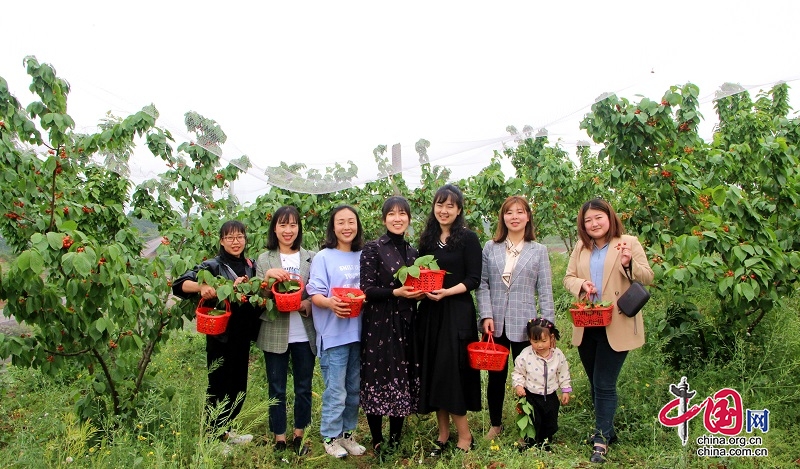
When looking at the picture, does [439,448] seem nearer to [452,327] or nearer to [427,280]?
[452,327]

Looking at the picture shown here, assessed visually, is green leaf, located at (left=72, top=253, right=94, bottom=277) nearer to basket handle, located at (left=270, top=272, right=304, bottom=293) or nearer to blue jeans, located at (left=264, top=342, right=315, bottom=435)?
basket handle, located at (left=270, top=272, right=304, bottom=293)

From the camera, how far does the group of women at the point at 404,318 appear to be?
3.00 m

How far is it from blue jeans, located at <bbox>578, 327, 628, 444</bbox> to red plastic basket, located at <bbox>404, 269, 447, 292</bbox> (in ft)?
3.08

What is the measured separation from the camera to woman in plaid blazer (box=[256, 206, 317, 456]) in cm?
312

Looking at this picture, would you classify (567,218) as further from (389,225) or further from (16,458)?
(16,458)

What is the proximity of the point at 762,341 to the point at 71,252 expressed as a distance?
4.43m

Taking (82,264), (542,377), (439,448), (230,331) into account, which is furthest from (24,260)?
(542,377)

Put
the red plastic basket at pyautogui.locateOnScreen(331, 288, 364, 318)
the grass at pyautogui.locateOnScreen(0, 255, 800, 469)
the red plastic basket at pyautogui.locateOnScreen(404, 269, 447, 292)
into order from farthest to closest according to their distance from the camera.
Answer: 1. the red plastic basket at pyautogui.locateOnScreen(331, 288, 364, 318)
2. the red plastic basket at pyautogui.locateOnScreen(404, 269, 447, 292)
3. the grass at pyautogui.locateOnScreen(0, 255, 800, 469)

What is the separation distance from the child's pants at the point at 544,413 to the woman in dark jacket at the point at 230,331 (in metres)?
1.64

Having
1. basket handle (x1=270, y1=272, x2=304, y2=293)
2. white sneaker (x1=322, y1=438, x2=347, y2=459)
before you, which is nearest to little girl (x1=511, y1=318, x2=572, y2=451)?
white sneaker (x1=322, y1=438, x2=347, y2=459)

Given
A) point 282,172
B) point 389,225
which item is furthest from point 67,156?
point 389,225

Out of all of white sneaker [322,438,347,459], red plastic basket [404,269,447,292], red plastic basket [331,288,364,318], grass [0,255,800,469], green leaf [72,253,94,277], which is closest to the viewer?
green leaf [72,253,94,277]

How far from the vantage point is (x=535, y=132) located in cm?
324

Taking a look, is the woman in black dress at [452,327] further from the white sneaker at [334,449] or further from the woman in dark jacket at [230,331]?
the woman in dark jacket at [230,331]
